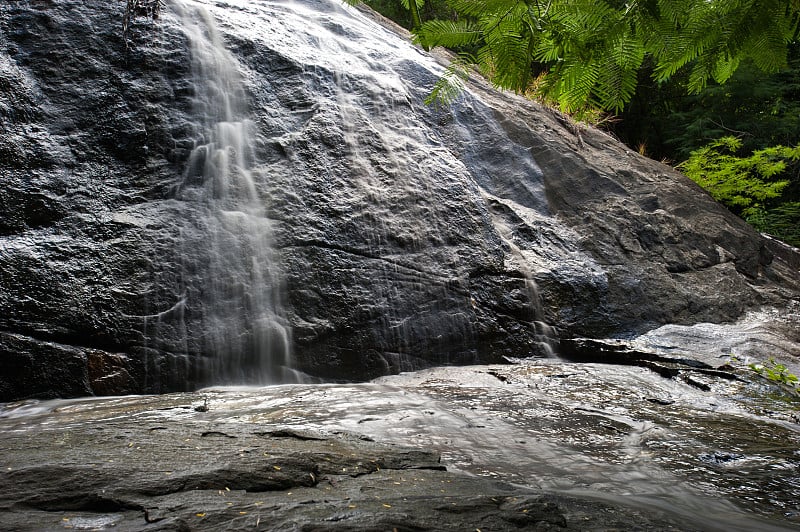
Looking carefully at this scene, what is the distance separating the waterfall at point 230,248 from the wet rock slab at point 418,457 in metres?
0.67

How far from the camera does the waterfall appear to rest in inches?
214

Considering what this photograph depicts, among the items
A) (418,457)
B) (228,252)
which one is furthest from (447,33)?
(228,252)

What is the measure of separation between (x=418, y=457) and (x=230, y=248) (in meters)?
3.77

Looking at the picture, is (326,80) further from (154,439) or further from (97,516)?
(97,516)

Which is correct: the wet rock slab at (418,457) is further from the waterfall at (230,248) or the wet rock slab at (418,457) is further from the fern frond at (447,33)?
the fern frond at (447,33)

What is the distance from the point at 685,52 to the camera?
1916mm

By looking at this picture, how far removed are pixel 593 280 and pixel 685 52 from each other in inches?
246

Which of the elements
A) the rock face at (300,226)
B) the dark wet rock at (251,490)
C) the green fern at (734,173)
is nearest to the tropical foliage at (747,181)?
the green fern at (734,173)

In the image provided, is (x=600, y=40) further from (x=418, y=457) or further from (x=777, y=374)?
(x=777, y=374)

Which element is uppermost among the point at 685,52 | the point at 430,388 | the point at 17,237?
the point at 685,52

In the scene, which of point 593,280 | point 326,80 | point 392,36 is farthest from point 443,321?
point 392,36

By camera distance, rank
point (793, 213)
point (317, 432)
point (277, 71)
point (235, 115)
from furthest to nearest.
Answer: point (793, 213)
point (277, 71)
point (235, 115)
point (317, 432)

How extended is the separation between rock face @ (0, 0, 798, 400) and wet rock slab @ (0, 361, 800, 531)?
0.79 m

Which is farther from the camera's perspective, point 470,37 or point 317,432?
point 317,432
